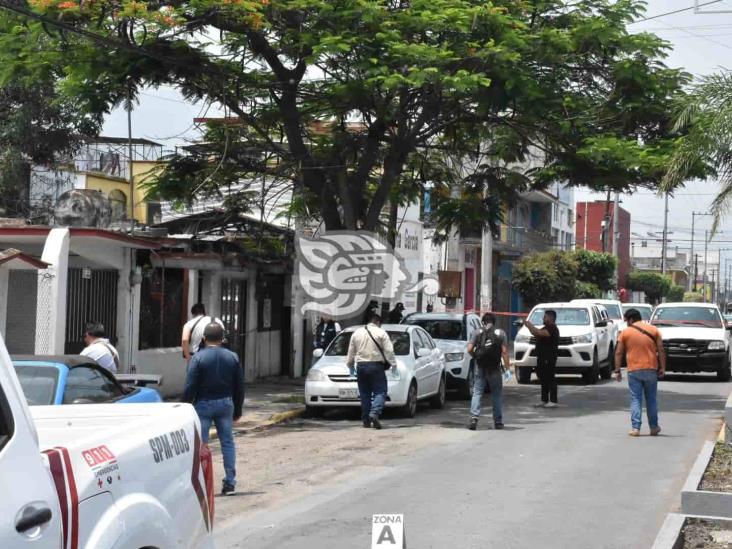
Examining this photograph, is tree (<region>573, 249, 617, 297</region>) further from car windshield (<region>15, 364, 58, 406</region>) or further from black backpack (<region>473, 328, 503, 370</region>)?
car windshield (<region>15, 364, 58, 406</region>)

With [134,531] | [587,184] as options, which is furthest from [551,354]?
[134,531]

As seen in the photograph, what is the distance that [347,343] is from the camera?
1908 centimetres

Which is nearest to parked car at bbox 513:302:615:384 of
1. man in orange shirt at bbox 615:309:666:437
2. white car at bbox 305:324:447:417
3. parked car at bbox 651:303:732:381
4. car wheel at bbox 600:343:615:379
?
car wheel at bbox 600:343:615:379

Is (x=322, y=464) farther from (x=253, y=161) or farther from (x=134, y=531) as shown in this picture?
(x=253, y=161)

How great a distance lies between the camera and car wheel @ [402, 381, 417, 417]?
18.2 meters

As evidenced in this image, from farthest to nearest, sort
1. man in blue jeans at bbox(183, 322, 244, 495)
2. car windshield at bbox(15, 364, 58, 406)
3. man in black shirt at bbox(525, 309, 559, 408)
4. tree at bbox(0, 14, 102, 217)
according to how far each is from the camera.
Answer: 1. tree at bbox(0, 14, 102, 217)
2. man in black shirt at bbox(525, 309, 559, 408)
3. man in blue jeans at bbox(183, 322, 244, 495)
4. car windshield at bbox(15, 364, 58, 406)

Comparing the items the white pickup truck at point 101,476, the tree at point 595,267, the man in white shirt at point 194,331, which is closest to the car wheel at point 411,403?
the man in white shirt at point 194,331

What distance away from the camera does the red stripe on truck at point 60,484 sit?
3584mm

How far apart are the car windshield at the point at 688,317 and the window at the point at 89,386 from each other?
62.7ft

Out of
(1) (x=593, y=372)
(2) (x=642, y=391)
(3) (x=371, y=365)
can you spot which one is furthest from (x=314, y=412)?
(1) (x=593, y=372)

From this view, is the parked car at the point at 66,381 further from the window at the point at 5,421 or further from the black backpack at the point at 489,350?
the window at the point at 5,421

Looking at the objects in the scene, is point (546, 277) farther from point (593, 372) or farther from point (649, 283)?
point (649, 283)

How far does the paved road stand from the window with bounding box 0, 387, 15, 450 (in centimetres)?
537

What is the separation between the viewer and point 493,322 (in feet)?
54.6
